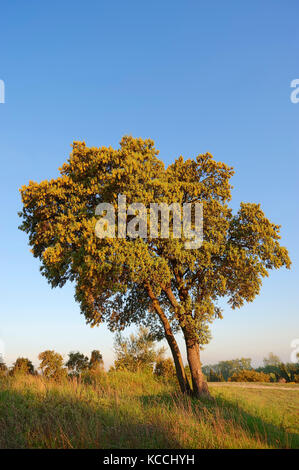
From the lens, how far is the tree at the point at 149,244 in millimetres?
15930

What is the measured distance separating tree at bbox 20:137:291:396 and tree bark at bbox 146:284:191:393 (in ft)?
0.20

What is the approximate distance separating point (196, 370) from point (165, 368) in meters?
6.88

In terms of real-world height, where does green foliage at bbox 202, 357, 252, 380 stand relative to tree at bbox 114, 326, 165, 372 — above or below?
below

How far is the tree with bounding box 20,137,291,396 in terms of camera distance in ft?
52.3

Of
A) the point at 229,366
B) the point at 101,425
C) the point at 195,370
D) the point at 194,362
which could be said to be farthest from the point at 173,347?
the point at 229,366

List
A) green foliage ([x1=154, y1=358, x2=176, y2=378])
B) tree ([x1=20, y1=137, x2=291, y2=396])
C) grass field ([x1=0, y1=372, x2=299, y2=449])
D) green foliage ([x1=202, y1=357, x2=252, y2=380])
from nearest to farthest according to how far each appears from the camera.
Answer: grass field ([x1=0, y1=372, x2=299, y2=449]) < tree ([x1=20, y1=137, x2=291, y2=396]) < green foliage ([x1=154, y1=358, x2=176, y2=378]) < green foliage ([x1=202, y1=357, x2=252, y2=380])

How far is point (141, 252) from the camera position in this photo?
15289 millimetres

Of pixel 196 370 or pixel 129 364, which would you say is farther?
pixel 129 364

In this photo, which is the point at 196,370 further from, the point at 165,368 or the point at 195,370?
the point at 165,368

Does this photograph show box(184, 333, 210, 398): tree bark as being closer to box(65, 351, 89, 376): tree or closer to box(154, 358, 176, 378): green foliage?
box(154, 358, 176, 378): green foliage

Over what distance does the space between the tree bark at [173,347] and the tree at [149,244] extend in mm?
61

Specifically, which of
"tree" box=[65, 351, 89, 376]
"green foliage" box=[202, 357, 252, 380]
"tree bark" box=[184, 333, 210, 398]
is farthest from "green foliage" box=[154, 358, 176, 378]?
"green foliage" box=[202, 357, 252, 380]

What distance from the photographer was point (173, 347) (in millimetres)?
19047
